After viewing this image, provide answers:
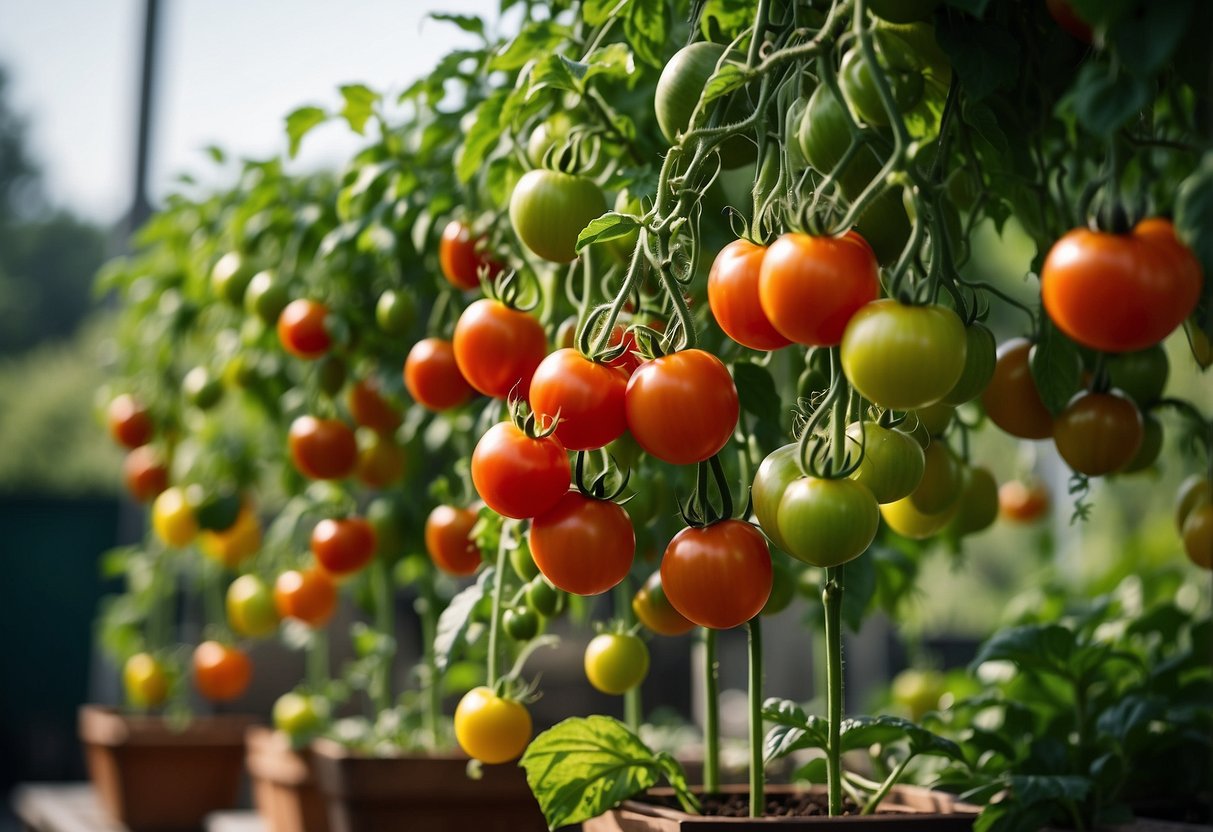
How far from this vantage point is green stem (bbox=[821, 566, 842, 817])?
Result: 2.06ft

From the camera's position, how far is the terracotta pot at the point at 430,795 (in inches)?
39.5

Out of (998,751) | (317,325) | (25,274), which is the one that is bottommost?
(998,751)

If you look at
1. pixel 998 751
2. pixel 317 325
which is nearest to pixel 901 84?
pixel 998 751

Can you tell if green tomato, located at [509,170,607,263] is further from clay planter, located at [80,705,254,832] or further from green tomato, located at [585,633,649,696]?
clay planter, located at [80,705,254,832]

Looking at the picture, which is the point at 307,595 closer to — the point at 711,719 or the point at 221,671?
the point at 221,671

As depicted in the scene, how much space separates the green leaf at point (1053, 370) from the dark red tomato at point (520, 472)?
11.2 inches

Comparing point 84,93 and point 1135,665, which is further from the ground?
point 84,93

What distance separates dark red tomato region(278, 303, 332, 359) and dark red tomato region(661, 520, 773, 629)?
580 mm

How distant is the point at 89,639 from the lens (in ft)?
13.4

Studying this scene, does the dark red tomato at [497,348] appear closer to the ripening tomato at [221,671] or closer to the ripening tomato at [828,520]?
the ripening tomato at [828,520]

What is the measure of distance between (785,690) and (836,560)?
138 centimetres

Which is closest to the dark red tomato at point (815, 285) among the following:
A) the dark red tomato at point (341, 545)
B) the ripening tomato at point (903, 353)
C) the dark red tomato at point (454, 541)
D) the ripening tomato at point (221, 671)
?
the ripening tomato at point (903, 353)

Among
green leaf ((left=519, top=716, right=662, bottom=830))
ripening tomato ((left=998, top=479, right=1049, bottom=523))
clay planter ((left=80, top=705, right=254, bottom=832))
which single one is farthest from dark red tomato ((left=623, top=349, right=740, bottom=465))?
clay planter ((left=80, top=705, right=254, bottom=832))

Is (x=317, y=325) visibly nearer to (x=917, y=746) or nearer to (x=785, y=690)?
(x=917, y=746)
